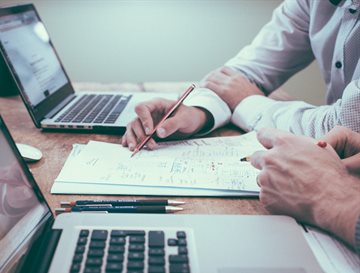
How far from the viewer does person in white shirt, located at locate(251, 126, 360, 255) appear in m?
0.51

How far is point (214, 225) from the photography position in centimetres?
52

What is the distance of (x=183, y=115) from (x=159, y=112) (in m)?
0.07

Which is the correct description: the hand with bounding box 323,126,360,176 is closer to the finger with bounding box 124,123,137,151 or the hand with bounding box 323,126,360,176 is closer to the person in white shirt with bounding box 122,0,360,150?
the person in white shirt with bounding box 122,0,360,150

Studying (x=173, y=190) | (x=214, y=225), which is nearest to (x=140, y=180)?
(x=173, y=190)

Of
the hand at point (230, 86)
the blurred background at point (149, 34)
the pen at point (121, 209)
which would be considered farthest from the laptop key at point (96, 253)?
the blurred background at point (149, 34)

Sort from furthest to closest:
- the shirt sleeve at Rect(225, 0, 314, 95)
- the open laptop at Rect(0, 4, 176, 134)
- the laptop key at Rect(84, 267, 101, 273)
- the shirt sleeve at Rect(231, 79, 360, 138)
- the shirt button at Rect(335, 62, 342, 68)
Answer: the shirt sleeve at Rect(225, 0, 314, 95), the shirt button at Rect(335, 62, 342, 68), the open laptop at Rect(0, 4, 176, 134), the shirt sleeve at Rect(231, 79, 360, 138), the laptop key at Rect(84, 267, 101, 273)

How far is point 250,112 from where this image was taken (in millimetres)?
934

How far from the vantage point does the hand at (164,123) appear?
2.60ft

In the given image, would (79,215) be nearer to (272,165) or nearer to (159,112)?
(272,165)

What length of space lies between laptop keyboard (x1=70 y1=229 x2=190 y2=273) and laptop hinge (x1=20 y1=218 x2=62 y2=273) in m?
0.03

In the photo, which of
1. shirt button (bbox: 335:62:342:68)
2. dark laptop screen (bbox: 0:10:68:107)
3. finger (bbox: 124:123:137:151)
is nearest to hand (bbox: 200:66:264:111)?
shirt button (bbox: 335:62:342:68)

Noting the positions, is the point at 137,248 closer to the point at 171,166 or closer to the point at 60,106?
the point at 171,166

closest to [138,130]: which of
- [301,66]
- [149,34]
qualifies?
[301,66]

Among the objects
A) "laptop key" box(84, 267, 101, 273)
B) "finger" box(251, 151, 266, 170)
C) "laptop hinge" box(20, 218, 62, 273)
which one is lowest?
"finger" box(251, 151, 266, 170)
